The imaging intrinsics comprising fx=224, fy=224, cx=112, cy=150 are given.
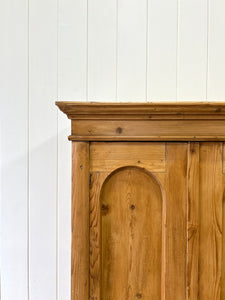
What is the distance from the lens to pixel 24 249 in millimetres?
993

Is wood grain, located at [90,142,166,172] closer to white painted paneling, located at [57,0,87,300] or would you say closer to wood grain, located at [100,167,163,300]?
wood grain, located at [100,167,163,300]

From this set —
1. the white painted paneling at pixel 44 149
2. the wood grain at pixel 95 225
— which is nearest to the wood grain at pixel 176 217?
the wood grain at pixel 95 225

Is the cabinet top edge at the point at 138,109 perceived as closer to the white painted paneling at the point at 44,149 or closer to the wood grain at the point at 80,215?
the wood grain at the point at 80,215

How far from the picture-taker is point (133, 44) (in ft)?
3.19

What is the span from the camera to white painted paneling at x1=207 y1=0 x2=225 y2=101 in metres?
0.97

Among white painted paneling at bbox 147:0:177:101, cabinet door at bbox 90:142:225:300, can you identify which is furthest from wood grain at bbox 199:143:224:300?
white painted paneling at bbox 147:0:177:101

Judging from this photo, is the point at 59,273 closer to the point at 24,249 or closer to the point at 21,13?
the point at 24,249

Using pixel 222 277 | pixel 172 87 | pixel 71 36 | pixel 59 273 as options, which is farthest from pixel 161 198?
pixel 71 36

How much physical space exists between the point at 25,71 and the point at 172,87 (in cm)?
65

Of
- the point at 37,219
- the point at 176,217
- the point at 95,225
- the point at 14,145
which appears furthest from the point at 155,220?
the point at 14,145

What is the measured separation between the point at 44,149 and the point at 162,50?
67 centimetres

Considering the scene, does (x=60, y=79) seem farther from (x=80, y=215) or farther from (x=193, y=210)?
(x=193, y=210)

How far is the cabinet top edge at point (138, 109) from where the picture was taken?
58 cm

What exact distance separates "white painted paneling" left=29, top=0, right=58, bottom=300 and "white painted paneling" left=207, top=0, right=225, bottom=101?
0.68 metres
